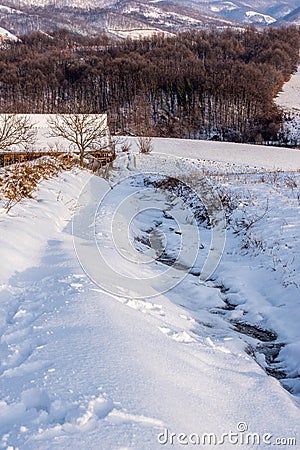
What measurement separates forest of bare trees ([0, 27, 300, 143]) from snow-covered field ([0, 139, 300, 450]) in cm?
3779

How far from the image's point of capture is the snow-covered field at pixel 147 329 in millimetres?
2824

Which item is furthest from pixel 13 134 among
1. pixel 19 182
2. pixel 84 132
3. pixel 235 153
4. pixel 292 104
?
pixel 292 104

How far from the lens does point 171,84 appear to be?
76062 millimetres

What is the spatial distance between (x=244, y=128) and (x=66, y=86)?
135 feet

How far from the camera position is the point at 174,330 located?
4680mm

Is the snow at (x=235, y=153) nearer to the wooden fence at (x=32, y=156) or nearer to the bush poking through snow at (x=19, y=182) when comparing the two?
the wooden fence at (x=32, y=156)

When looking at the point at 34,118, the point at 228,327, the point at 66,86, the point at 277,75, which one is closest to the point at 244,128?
the point at 277,75

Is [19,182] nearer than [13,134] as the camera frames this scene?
Yes

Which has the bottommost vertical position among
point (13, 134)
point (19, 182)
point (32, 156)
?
point (19, 182)

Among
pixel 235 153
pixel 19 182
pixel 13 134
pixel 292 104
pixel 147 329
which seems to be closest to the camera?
pixel 147 329

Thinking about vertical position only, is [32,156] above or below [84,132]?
below

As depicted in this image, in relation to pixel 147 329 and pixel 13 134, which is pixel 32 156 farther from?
pixel 147 329

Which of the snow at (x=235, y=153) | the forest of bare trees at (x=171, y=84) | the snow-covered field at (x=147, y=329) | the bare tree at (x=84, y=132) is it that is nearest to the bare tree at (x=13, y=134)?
the bare tree at (x=84, y=132)

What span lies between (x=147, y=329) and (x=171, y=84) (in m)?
76.5
